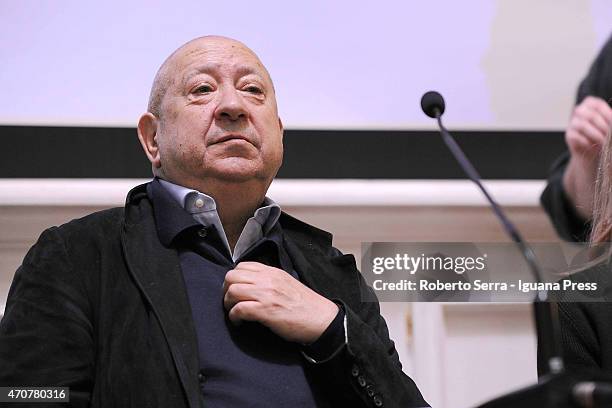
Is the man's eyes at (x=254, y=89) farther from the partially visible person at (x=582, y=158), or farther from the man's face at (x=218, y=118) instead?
the partially visible person at (x=582, y=158)

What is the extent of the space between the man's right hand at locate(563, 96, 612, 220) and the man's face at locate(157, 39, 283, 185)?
0.66m

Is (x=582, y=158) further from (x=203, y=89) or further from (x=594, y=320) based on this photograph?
(x=203, y=89)

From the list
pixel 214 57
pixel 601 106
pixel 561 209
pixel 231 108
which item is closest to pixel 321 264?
pixel 231 108

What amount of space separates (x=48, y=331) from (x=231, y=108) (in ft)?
1.60

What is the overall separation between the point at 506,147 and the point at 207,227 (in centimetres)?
88

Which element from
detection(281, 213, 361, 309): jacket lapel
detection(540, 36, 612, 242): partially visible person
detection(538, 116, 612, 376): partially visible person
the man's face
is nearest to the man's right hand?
detection(540, 36, 612, 242): partially visible person

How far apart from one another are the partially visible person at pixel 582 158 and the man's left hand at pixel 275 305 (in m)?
0.72

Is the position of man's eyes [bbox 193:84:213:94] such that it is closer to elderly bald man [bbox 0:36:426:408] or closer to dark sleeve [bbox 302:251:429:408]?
elderly bald man [bbox 0:36:426:408]

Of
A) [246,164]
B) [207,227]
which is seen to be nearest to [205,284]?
[207,227]

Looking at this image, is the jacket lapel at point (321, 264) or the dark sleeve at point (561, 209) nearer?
the jacket lapel at point (321, 264)

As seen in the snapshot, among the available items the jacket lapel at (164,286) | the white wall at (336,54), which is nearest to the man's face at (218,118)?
the jacket lapel at (164,286)

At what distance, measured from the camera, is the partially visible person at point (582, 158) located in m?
1.90

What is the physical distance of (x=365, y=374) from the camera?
1.36 m

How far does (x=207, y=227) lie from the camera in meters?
1.49
